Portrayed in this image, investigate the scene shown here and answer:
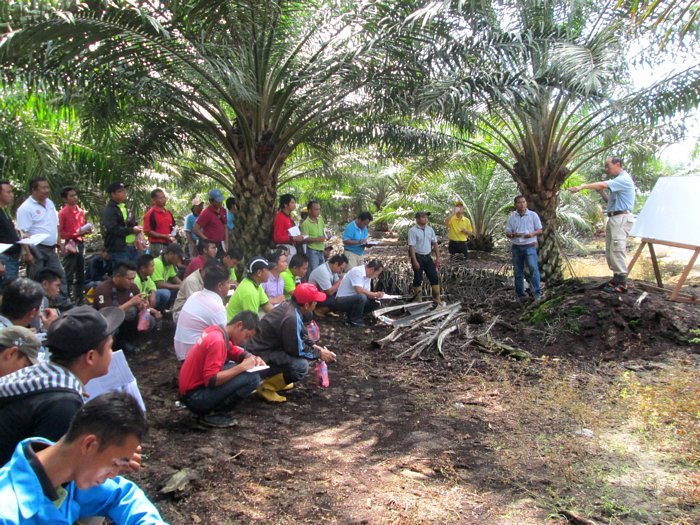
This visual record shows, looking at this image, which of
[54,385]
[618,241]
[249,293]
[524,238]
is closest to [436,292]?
[524,238]

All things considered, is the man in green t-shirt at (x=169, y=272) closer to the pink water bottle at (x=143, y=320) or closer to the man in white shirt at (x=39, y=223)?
the pink water bottle at (x=143, y=320)

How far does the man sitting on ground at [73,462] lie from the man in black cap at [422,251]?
308 inches

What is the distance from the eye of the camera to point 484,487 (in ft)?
12.1

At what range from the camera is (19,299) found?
3463 millimetres

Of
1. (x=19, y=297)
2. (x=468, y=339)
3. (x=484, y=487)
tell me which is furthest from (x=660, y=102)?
(x=19, y=297)

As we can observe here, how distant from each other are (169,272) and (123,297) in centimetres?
147

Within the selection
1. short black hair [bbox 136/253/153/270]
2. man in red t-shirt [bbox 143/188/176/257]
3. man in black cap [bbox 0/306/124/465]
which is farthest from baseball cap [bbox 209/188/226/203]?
man in black cap [bbox 0/306/124/465]

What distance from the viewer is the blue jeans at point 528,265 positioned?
882cm

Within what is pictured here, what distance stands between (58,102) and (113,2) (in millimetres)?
1801

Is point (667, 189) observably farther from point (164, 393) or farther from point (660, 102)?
point (164, 393)

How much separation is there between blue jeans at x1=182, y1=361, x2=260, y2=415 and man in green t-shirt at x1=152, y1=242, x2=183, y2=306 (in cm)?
294

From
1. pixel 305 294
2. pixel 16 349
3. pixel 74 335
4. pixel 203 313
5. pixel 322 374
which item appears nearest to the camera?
pixel 74 335

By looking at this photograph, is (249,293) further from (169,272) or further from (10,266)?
(10,266)

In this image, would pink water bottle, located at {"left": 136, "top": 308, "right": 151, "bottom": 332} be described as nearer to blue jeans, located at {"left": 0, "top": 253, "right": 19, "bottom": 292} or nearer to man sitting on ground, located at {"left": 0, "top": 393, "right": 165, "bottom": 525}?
blue jeans, located at {"left": 0, "top": 253, "right": 19, "bottom": 292}
